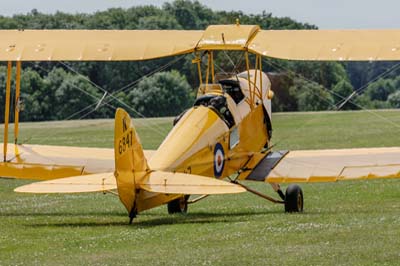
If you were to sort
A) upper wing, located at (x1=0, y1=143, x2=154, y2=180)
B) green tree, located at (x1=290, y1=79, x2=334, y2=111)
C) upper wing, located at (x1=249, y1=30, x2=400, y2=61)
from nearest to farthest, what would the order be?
upper wing, located at (x1=249, y1=30, x2=400, y2=61) < upper wing, located at (x1=0, y1=143, x2=154, y2=180) < green tree, located at (x1=290, y1=79, x2=334, y2=111)

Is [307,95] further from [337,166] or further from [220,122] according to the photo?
[220,122]

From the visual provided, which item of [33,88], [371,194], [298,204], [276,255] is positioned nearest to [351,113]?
[33,88]

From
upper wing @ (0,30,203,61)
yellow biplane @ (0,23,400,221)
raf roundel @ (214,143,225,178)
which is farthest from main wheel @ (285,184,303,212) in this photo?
upper wing @ (0,30,203,61)

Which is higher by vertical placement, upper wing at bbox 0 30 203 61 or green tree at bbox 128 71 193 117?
upper wing at bbox 0 30 203 61

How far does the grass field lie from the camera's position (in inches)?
492

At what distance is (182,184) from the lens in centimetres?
1449

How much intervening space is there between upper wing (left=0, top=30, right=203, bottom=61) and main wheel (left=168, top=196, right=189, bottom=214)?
1925mm

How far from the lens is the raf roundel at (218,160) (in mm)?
16422

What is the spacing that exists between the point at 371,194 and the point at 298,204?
126 inches

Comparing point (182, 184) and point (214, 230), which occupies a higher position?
point (182, 184)

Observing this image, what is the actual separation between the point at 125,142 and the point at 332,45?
3.67 meters

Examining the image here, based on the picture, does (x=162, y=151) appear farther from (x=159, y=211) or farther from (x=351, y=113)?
(x=351, y=113)

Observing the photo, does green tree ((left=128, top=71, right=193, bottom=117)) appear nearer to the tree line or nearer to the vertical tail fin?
the tree line

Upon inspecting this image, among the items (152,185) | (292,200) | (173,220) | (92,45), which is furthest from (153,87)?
(152,185)
